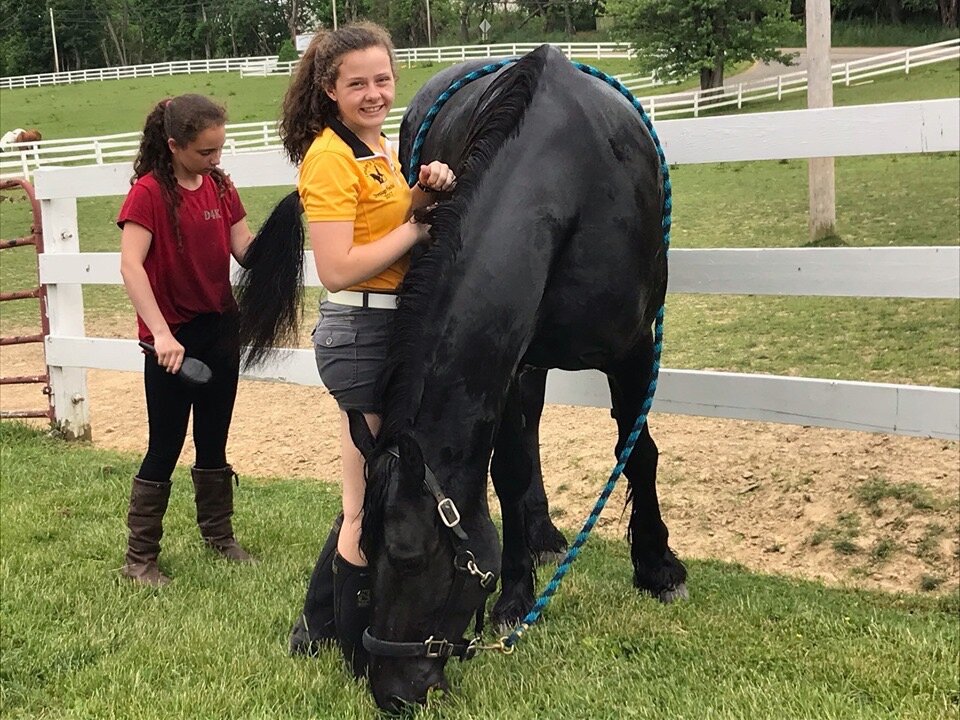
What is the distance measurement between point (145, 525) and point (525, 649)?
1.55m

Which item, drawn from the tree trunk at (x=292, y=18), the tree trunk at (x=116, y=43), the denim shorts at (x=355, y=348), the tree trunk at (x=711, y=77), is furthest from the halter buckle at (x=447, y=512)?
the tree trunk at (x=711, y=77)

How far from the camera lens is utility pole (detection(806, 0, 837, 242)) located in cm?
670

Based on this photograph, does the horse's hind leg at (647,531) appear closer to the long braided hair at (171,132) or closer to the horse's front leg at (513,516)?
the horse's front leg at (513,516)

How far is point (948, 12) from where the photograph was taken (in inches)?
172

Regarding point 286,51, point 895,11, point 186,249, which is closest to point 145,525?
point 186,249

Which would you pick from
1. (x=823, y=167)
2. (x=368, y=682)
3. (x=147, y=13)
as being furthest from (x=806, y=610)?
(x=147, y=13)

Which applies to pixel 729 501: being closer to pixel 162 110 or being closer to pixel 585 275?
pixel 585 275

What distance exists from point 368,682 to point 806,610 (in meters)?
1.38

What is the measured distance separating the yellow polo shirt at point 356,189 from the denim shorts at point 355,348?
0.07 metres

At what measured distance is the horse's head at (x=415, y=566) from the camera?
6.40ft

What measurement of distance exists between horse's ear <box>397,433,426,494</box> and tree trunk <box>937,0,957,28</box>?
359 centimetres

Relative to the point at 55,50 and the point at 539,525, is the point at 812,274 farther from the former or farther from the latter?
the point at 55,50

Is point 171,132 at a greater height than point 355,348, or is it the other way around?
point 171,132

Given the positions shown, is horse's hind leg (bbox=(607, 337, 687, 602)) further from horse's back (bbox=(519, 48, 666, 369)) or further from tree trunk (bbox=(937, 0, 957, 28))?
tree trunk (bbox=(937, 0, 957, 28))
